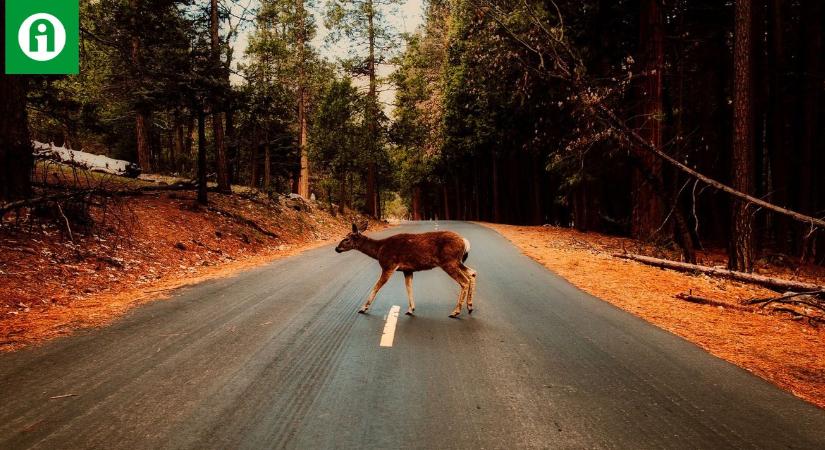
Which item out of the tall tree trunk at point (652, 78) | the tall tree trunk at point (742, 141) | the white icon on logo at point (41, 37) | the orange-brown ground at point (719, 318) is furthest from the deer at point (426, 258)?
the white icon on logo at point (41, 37)

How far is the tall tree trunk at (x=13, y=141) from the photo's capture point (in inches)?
372

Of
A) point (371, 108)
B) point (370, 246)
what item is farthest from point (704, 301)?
point (371, 108)

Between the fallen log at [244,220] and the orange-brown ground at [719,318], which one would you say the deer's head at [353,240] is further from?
the fallen log at [244,220]

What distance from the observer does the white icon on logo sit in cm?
1033

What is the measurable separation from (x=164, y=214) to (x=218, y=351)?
450 inches

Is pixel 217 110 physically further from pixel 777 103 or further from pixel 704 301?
pixel 777 103

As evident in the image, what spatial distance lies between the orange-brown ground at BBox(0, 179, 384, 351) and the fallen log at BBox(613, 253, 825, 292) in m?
11.8

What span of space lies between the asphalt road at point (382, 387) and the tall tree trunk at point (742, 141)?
650 centimetres

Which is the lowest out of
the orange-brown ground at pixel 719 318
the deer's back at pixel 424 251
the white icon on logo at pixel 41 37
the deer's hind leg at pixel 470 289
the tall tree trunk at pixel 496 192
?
the orange-brown ground at pixel 719 318

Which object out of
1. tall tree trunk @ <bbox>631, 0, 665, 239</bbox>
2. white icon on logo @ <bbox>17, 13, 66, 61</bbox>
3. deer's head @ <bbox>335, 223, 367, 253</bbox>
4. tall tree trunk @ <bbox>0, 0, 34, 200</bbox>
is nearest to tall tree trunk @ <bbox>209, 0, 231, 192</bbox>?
white icon on logo @ <bbox>17, 13, 66, 61</bbox>

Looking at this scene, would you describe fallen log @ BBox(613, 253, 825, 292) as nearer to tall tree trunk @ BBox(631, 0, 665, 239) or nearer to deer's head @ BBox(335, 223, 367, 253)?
tall tree trunk @ BBox(631, 0, 665, 239)

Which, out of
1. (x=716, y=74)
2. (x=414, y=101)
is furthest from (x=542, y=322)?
(x=414, y=101)

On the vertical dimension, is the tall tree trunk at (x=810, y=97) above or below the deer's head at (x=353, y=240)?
above

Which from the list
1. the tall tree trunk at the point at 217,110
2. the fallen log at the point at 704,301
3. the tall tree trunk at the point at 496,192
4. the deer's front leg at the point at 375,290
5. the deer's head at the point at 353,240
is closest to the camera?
the deer's front leg at the point at 375,290
